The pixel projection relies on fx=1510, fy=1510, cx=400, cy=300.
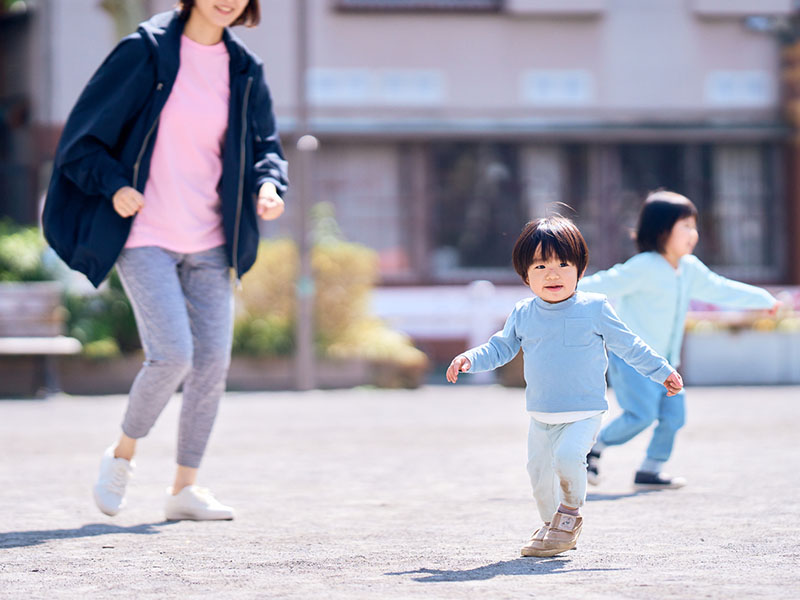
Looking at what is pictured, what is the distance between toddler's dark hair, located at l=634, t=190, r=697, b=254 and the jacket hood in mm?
1898

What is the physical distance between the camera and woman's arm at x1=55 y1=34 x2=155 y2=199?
17.3 feet

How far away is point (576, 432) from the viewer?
452 centimetres

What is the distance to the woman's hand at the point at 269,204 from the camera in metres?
5.27

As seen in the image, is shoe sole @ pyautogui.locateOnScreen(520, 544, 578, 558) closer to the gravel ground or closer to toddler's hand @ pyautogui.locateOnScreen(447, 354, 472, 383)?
the gravel ground

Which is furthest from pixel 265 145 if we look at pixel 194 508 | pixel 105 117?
pixel 194 508

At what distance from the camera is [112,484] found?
5371 millimetres

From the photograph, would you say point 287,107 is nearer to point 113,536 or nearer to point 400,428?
point 400,428

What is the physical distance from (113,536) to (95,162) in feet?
4.26

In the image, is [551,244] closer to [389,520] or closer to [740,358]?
[389,520]

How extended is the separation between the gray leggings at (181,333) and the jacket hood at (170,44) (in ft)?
2.18

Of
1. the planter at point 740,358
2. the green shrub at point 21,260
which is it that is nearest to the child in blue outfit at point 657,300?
the planter at point 740,358

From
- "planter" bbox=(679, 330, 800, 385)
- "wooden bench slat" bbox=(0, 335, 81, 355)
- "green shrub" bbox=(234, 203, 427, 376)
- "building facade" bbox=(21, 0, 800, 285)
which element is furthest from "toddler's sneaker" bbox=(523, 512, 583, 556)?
"building facade" bbox=(21, 0, 800, 285)

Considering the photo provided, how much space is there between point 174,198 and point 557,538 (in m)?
1.91

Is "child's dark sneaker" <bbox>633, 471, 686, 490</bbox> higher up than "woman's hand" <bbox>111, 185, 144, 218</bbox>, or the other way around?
"woman's hand" <bbox>111, 185, 144, 218</bbox>
